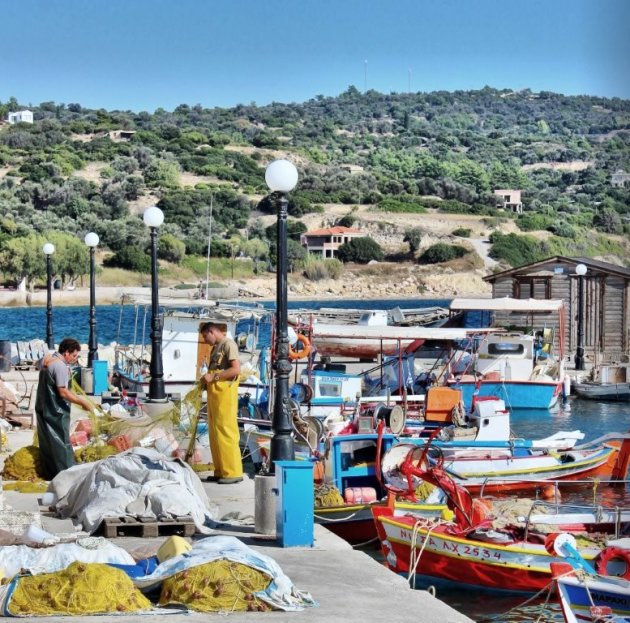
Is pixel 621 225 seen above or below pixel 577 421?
above

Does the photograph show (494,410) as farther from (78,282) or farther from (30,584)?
(78,282)

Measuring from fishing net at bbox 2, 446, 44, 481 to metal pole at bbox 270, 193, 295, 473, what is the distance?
11.0 ft

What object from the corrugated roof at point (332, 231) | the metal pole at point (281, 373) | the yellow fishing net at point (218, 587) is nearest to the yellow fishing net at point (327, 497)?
the metal pole at point (281, 373)

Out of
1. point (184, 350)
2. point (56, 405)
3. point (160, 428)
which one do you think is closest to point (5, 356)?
point (184, 350)

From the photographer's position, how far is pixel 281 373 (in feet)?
43.9

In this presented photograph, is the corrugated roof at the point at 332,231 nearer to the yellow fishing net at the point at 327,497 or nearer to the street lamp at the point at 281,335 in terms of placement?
the yellow fishing net at the point at 327,497

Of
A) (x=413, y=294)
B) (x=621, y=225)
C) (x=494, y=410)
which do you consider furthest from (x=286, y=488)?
(x=621, y=225)

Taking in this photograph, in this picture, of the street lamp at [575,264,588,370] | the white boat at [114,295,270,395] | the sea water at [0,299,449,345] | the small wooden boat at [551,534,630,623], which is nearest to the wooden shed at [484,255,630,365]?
the street lamp at [575,264,588,370]

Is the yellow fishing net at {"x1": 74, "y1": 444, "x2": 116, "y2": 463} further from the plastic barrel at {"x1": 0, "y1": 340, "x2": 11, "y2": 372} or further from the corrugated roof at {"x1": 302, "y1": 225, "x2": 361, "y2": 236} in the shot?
the corrugated roof at {"x1": 302, "y1": 225, "x2": 361, "y2": 236}

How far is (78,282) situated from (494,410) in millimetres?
97000

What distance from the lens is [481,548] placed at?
14656 mm

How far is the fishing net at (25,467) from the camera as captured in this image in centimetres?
1499

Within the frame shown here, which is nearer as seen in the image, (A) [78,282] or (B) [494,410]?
(B) [494,410]

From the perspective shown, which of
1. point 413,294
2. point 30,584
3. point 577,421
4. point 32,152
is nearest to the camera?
point 30,584
